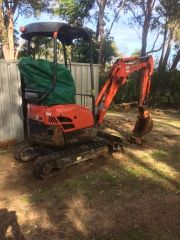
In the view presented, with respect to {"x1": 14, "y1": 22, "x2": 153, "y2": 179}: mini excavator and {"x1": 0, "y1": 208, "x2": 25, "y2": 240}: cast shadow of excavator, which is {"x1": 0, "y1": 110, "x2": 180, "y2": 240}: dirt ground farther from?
{"x1": 14, "y1": 22, "x2": 153, "y2": 179}: mini excavator

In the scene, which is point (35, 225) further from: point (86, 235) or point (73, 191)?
point (73, 191)

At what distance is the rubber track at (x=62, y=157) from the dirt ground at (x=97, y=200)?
0.20 metres

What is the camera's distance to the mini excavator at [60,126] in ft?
17.3

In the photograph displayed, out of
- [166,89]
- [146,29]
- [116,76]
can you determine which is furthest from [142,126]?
[146,29]

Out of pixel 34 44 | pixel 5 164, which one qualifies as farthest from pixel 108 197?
pixel 34 44

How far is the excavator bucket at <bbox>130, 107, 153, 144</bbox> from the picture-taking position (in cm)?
722

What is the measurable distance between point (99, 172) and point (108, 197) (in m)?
1.01

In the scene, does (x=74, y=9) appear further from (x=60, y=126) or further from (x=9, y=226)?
(x=9, y=226)

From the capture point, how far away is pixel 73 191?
4914 mm

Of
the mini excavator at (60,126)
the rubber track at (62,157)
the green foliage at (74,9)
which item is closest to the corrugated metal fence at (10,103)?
the mini excavator at (60,126)

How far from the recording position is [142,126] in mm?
7340

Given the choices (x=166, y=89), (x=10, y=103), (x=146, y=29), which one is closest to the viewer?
(x=10, y=103)

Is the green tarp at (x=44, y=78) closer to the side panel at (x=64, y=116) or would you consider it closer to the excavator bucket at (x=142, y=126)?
the side panel at (x=64, y=116)

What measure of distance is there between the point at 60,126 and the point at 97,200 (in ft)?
4.89
